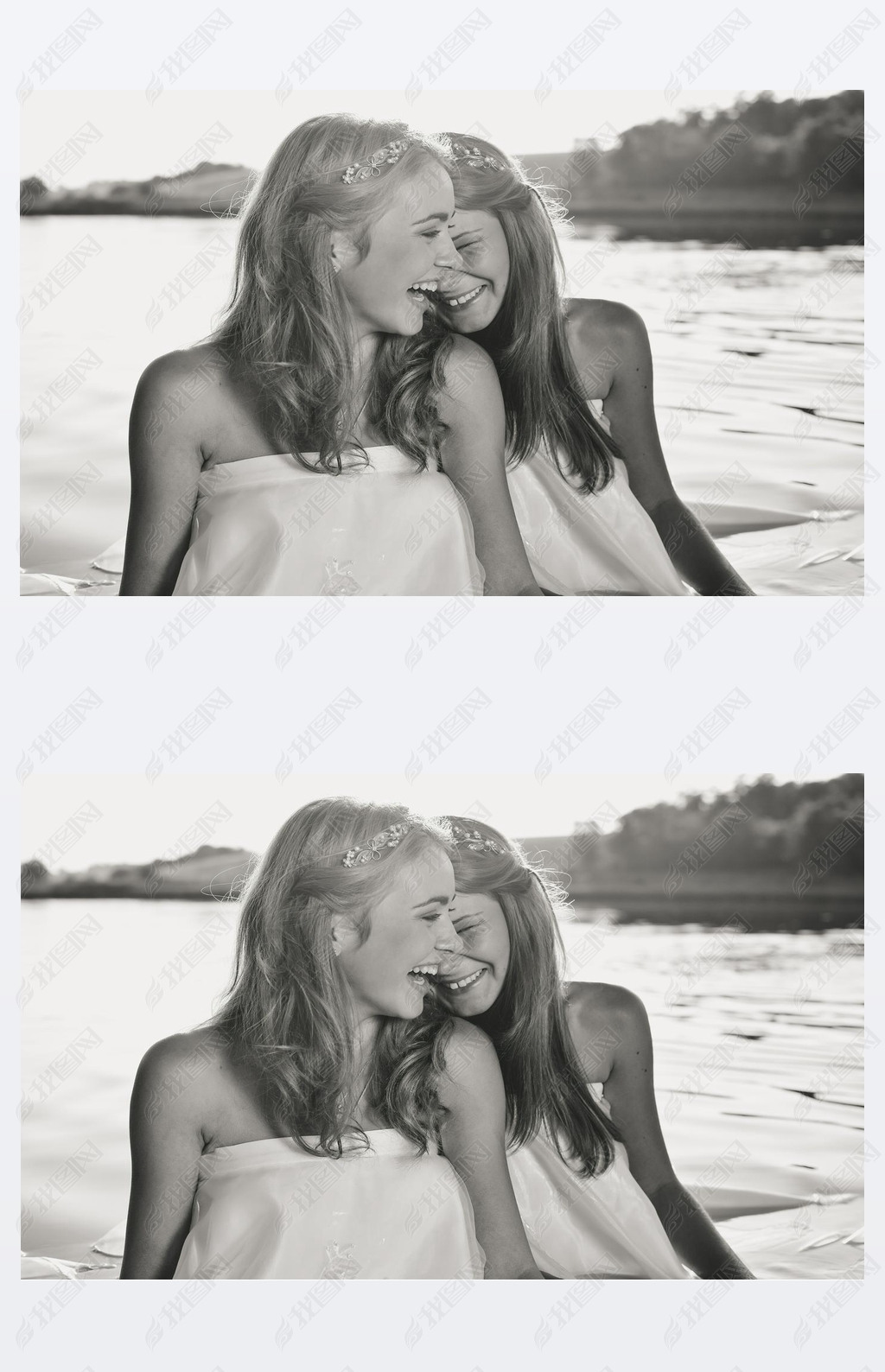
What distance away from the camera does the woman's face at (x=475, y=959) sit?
2.10 meters

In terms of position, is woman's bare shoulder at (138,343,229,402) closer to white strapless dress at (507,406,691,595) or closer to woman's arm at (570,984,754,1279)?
white strapless dress at (507,406,691,595)

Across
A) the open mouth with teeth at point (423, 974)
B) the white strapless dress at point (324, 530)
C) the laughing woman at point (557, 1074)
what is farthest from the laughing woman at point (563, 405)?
the open mouth with teeth at point (423, 974)

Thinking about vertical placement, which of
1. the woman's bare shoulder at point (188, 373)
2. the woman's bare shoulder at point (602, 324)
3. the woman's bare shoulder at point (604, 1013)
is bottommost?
the woman's bare shoulder at point (604, 1013)

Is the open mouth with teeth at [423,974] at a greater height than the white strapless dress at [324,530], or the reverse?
the white strapless dress at [324,530]

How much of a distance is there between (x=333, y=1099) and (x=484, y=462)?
0.77m

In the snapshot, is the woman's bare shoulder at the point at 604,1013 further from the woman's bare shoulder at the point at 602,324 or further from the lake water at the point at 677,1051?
the woman's bare shoulder at the point at 602,324

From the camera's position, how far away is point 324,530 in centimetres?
208

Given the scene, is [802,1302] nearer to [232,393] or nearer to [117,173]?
[232,393]

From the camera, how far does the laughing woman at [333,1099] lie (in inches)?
81.3

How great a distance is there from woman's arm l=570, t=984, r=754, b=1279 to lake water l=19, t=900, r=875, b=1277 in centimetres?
2

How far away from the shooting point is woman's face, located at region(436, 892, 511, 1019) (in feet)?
6.90

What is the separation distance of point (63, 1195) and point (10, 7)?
139 centimetres

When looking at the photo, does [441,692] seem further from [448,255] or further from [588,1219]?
[588,1219]

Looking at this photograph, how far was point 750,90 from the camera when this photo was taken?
211cm
